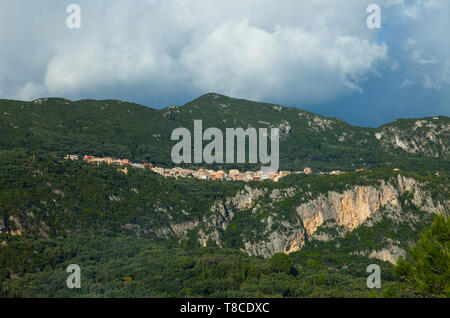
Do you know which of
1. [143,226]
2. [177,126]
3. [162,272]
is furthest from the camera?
[177,126]

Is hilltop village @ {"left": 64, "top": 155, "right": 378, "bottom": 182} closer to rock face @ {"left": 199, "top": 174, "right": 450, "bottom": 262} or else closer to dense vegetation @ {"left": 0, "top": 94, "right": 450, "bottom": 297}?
dense vegetation @ {"left": 0, "top": 94, "right": 450, "bottom": 297}

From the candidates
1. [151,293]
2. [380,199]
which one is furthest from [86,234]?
[380,199]

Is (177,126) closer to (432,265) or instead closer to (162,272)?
(162,272)

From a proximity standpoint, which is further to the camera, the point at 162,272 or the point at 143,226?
the point at 143,226

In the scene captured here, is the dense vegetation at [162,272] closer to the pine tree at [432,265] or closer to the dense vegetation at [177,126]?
the pine tree at [432,265]

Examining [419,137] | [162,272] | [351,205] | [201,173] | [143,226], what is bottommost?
[162,272]

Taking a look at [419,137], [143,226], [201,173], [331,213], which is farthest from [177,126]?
[331,213]

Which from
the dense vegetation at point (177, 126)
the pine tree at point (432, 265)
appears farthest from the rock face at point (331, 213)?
the dense vegetation at point (177, 126)

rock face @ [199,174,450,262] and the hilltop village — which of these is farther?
the hilltop village

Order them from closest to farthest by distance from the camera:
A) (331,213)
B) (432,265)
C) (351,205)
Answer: (432,265) < (351,205) < (331,213)

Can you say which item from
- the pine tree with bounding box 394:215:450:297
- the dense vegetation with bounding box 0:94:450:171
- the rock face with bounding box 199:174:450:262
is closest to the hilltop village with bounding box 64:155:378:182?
the dense vegetation with bounding box 0:94:450:171

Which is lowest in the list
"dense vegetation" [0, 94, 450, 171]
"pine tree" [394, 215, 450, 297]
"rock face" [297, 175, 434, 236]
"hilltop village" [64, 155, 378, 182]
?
"pine tree" [394, 215, 450, 297]
